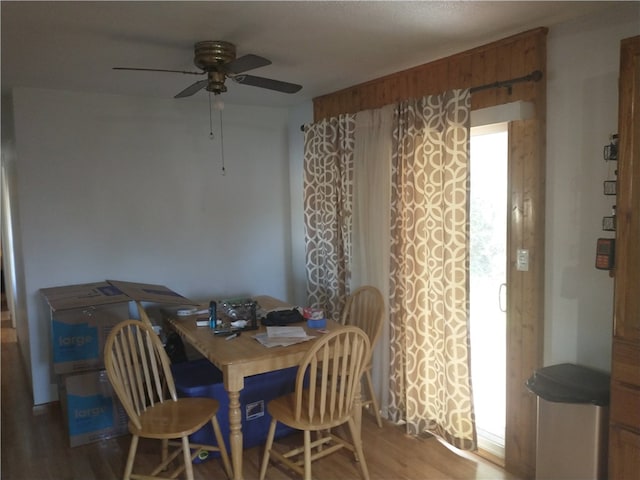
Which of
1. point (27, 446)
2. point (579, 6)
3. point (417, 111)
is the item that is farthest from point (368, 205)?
point (27, 446)

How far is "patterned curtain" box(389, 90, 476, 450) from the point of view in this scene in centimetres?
282

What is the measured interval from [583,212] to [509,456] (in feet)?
4.60

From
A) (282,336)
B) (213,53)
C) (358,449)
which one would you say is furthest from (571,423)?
(213,53)

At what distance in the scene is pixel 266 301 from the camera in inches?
144

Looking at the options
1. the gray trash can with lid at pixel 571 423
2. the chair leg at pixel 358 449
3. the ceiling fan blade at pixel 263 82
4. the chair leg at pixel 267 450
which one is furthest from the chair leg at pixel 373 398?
the ceiling fan blade at pixel 263 82

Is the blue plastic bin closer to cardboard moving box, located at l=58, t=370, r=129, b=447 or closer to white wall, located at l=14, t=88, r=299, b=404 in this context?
cardboard moving box, located at l=58, t=370, r=129, b=447

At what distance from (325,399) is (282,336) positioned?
17.3 inches

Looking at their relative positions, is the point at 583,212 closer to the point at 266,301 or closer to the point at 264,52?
the point at 264,52

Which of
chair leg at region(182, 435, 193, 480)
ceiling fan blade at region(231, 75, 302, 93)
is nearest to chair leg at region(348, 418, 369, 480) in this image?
chair leg at region(182, 435, 193, 480)

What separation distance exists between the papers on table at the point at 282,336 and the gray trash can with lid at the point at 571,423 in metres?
1.18

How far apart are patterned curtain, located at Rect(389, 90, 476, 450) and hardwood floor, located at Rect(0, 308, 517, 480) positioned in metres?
0.16

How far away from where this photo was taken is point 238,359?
2.35 meters

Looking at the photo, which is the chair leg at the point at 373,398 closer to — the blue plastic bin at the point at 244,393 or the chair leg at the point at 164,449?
the blue plastic bin at the point at 244,393

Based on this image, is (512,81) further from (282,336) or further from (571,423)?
(282,336)
